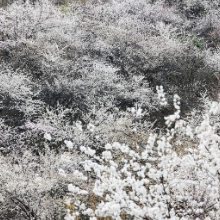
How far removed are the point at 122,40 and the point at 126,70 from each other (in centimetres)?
258

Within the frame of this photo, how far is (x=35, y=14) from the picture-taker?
15.1 metres

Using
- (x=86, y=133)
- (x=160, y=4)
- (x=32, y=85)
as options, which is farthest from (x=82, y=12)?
(x=86, y=133)

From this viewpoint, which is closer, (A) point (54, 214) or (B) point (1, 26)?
(A) point (54, 214)

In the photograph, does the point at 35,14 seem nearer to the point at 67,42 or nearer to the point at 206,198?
the point at 67,42

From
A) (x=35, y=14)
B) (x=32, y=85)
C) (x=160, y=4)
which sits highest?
(x=160, y=4)

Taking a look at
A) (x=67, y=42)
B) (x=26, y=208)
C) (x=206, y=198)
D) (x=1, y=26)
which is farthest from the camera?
(x=67, y=42)

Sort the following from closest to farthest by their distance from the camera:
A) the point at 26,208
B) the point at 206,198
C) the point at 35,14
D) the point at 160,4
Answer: the point at 206,198 < the point at 26,208 < the point at 35,14 < the point at 160,4

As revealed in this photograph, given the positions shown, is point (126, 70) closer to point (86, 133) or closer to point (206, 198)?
point (86, 133)

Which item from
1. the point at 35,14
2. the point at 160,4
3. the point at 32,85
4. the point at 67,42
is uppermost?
the point at 160,4

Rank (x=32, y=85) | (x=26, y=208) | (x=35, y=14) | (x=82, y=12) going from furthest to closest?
(x=82, y=12)
(x=35, y=14)
(x=32, y=85)
(x=26, y=208)

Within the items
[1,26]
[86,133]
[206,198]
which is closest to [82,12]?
[1,26]

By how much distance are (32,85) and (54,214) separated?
7.38 meters

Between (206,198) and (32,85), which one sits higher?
(206,198)

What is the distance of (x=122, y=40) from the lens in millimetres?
15945
